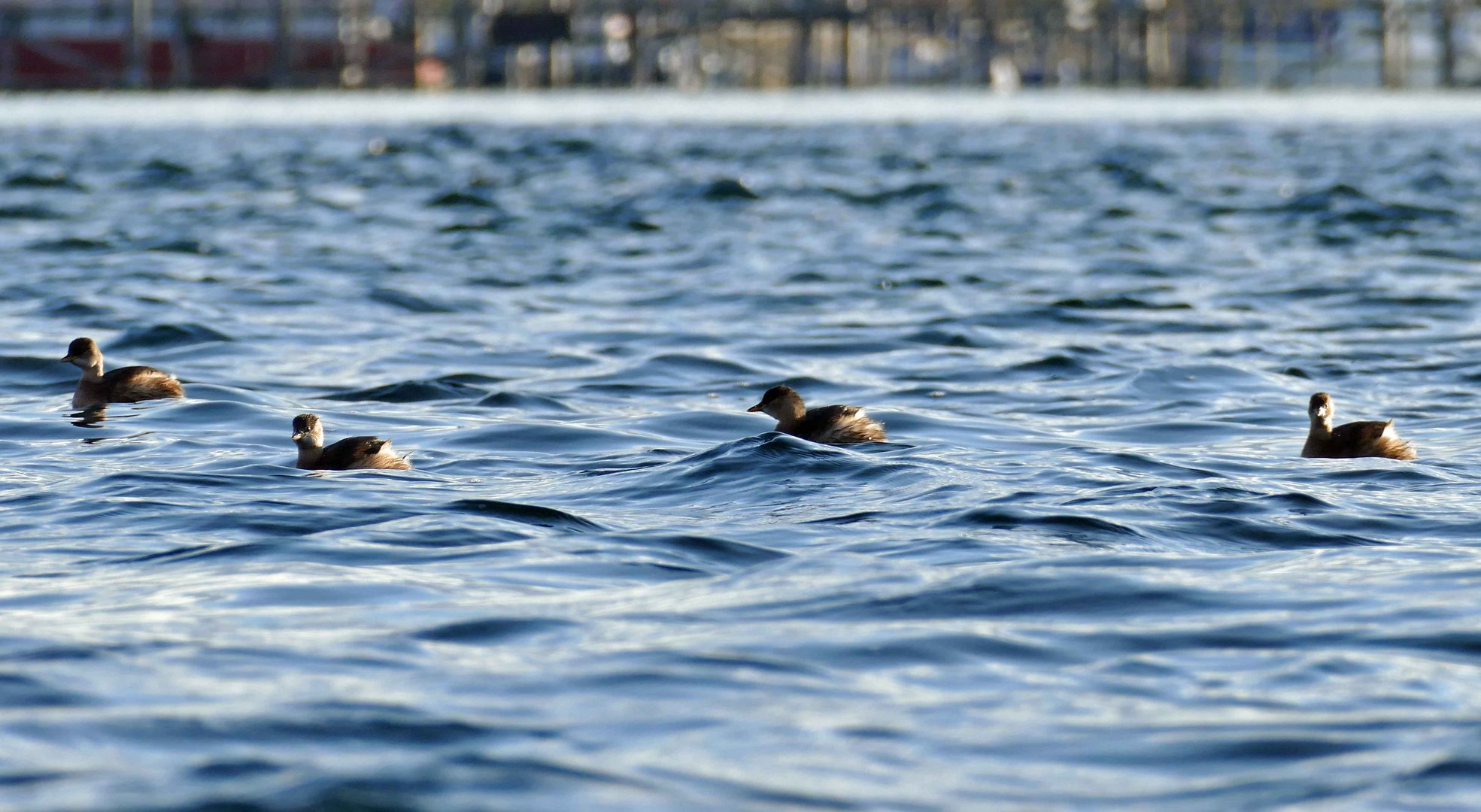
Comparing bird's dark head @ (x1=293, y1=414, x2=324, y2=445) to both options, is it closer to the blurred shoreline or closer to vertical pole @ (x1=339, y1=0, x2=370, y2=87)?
the blurred shoreline

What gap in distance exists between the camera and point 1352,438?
382 inches

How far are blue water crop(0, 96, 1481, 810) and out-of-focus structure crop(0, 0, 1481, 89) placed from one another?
4015 cm

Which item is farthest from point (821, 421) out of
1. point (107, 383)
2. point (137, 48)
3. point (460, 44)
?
point (460, 44)

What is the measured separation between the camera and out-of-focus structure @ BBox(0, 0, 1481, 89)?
59250 millimetres

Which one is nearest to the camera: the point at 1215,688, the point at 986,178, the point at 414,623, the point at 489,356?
the point at 1215,688

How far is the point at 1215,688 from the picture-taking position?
19.8 ft

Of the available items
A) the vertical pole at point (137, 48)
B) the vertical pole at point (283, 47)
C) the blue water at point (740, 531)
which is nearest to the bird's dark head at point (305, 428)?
the blue water at point (740, 531)

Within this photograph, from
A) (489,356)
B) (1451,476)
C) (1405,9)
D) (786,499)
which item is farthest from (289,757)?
(1405,9)

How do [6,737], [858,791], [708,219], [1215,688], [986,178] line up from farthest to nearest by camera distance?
1. [986,178]
2. [708,219]
3. [1215,688]
4. [6,737]
5. [858,791]

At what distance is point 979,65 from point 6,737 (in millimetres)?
66059

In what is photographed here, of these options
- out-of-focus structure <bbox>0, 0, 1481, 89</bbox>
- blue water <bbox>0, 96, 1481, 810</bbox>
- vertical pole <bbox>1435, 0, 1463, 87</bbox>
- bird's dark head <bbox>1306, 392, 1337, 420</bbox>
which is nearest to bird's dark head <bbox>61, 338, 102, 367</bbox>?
blue water <bbox>0, 96, 1481, 810</bbox>

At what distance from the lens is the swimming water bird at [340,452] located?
934cm

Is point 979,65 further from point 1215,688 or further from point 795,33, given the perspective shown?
point 1215,688

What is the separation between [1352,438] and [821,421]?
2.50m
